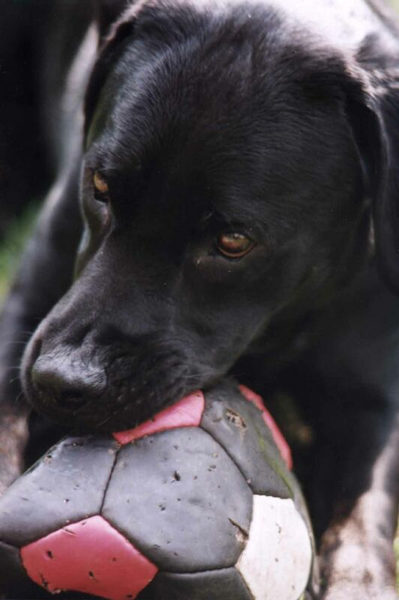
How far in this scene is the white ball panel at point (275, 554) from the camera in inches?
68.6

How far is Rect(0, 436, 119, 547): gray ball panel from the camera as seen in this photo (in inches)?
66.6

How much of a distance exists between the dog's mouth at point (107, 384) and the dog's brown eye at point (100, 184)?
351 millimetres

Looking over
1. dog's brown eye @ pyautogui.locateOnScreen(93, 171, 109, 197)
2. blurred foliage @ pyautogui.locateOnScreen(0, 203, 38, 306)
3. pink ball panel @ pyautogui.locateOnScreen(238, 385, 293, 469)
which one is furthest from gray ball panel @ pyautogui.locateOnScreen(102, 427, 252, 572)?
blurred foliage @ pyautogui.locateOnScreen(0, 203, 38, 306)

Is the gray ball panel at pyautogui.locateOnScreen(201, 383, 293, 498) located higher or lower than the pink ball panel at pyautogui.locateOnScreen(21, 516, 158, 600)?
higher

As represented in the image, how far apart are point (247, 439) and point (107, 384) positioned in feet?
0.93

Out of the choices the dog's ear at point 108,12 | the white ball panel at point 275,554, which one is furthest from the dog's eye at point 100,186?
the white ball panel at point 275,554

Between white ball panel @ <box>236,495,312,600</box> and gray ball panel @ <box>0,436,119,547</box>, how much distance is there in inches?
10.8

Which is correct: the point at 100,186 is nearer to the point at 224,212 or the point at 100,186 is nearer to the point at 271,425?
the point at 224,212

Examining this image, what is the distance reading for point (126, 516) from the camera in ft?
5.52

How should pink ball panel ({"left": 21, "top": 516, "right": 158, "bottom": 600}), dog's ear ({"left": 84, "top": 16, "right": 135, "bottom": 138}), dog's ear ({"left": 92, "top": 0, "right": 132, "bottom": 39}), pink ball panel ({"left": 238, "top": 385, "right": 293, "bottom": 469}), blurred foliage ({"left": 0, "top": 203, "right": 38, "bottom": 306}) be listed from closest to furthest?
1. pink ball panel ({"left": 21, "top": 516, "right": 158, "bottom": 600})
2. pink ball panel ({"left": 238, "top": 385, "right": 293, "bottom": 469})
3. dog's ear ({"left": 84, "top": 16, "right": 135, "bottom": 138})
4. dog's ear ({"left": 92, "top": 0, "right": 132, "bottom": 39})
5. blurred foliage ({"left": 0, "top": 203, "right": 38, "bottom": 306})

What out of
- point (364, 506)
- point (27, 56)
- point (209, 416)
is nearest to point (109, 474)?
A: point (209, 416)

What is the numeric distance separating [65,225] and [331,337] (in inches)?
30.1

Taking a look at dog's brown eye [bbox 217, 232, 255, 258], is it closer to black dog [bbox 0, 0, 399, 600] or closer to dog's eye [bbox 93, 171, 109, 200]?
black dog [bbox 0, 0, 399, 600]

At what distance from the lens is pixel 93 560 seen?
1.66 m
